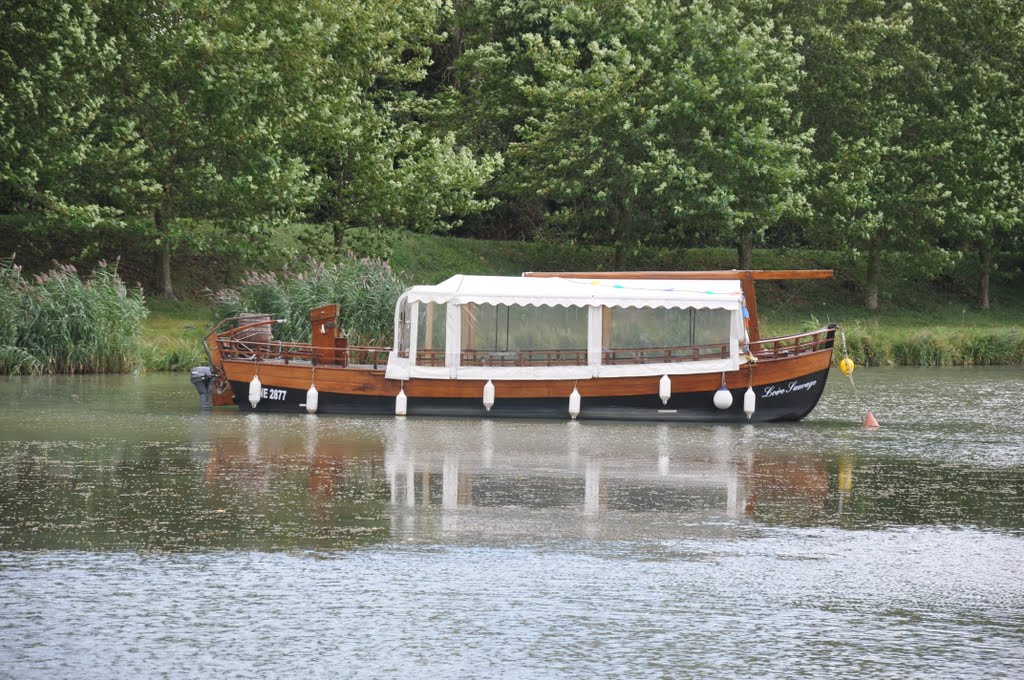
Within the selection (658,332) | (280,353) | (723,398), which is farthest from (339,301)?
(723,398)

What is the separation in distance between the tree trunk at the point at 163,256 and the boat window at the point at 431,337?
17025mm

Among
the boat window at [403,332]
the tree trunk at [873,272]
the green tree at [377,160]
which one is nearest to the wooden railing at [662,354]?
the boat window at [403,332]

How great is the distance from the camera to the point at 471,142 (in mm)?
49156

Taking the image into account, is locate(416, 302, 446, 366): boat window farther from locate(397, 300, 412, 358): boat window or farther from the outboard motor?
the outboard motor

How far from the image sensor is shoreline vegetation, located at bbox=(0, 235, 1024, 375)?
29.9 meters

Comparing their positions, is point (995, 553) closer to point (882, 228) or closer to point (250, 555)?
point (250, 555)

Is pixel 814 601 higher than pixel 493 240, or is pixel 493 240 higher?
pixel 493 240

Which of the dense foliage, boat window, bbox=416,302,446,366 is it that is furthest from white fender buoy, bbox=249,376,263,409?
the dense foliage

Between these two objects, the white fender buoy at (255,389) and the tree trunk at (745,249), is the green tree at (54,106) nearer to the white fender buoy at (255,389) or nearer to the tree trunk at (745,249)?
the white fender buoy at (255,389)

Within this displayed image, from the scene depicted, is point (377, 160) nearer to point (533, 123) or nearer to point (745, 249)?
point (533, 123)

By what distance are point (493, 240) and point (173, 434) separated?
3282 cm

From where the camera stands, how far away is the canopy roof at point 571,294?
23.6 m

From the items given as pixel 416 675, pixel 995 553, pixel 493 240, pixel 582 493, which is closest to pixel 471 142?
pixel 493 240

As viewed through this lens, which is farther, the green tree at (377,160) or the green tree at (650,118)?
the green tree at (650,118)
